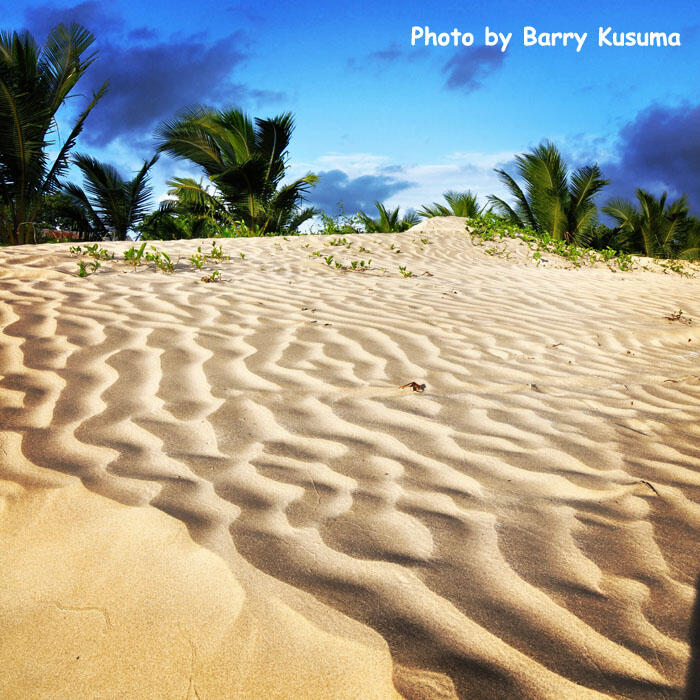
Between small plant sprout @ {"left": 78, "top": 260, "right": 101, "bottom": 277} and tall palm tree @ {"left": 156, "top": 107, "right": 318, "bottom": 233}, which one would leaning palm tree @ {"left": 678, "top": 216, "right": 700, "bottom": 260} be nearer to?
tall palm tree @ {"left": 156, "top": 107, "right": 318, "bottom": 233}

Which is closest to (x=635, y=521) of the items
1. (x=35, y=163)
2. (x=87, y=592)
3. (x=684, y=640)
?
(x=684, y=640)

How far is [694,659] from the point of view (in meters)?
1.09

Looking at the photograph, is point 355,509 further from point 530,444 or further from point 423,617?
point 530,444

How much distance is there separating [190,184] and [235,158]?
Answer: 1232mm

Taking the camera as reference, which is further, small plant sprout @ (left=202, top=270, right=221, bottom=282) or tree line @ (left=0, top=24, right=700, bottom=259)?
tree line @ (left=0, top=24, right=700, bottom=259)

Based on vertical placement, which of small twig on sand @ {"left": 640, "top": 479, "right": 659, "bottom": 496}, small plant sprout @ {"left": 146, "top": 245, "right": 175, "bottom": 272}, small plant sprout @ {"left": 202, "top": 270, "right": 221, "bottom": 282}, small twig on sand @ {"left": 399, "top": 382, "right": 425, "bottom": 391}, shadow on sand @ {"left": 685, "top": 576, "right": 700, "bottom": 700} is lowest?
shadow on sand @ {"left": 685, "top": 576, "right": 700, "bottom": 700}

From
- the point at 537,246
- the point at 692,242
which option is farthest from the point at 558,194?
the point at 692,242

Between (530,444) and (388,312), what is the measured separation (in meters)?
2.25

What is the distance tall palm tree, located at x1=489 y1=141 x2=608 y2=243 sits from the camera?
13750 mm

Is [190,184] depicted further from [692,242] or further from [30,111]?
[692,242]

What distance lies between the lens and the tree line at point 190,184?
34.8ft

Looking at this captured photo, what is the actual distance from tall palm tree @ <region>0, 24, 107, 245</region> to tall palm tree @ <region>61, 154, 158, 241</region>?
1607 millimetres

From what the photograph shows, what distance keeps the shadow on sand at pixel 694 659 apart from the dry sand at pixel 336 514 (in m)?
0.02

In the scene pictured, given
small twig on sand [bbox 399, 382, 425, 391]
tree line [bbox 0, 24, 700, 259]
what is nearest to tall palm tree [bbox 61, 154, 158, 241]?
tree line [bbox 0, 24, 700, 259]
